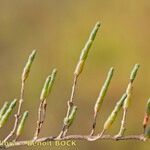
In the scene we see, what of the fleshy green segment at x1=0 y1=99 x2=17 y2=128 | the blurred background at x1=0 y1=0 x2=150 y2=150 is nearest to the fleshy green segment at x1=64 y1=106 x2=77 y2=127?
the fleshy green segment at x1=0 y1=99 x2=17 y2=128

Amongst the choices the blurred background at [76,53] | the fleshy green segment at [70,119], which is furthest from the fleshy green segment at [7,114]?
the blurred background at [76,53]

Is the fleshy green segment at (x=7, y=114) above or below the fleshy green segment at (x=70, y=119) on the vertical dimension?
above

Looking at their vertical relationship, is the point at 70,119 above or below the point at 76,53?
below

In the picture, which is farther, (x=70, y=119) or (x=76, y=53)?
(x=76, y=53)

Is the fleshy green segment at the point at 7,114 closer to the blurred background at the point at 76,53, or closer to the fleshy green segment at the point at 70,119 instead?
the fleshy green segment at the point at 70,119

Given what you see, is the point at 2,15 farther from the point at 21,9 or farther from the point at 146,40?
the point at 146,40

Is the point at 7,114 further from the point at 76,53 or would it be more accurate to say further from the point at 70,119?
the point at 76,53

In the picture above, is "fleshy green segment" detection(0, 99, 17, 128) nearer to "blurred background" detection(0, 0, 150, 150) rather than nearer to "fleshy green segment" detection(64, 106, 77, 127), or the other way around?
"fleshy green segment" detection(64, 106, 77, 127)

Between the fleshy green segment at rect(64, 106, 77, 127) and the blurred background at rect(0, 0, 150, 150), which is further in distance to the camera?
the blurred background at rect(0, 0, 150, 150)

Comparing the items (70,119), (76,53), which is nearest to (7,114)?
(70,119)
